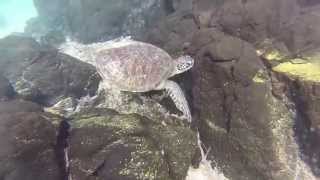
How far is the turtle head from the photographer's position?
5.93 metres

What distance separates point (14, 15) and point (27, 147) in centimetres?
4284

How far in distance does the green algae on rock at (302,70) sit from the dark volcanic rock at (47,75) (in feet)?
14.0

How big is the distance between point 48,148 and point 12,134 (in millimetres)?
600

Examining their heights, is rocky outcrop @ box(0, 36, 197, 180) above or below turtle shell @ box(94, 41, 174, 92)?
below

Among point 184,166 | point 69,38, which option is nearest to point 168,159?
point 184,166

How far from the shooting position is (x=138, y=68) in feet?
20.0

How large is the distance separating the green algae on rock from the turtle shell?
6.80ft

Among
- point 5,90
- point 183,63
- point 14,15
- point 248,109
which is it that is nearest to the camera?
point 248,109

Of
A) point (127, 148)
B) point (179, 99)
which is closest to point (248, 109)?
point (179, 99)

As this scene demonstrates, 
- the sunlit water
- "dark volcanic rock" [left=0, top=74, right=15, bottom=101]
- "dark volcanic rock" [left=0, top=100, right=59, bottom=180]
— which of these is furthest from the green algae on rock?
the sunlit water

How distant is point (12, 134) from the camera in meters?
4.61

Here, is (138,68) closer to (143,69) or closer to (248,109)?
(143,69)

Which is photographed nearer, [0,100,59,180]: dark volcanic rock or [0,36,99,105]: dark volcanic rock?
[0,100,59,180]: dark volcanic rock

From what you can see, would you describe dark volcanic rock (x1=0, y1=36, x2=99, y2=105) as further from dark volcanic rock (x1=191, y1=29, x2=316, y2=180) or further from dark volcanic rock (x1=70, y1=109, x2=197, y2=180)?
dark volcanic rock (x1=191, y1=29, x2=316, y2=180)
